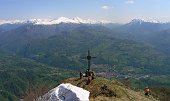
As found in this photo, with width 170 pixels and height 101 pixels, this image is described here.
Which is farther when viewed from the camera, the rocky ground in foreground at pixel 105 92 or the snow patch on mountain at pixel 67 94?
the rocky ground in foreground at pixel 105 92

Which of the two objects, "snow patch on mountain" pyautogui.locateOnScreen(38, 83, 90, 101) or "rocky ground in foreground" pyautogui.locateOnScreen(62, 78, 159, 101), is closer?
"snow patch on mountain" pyautogui.locateOnScreen(38, 83, 90, 101)

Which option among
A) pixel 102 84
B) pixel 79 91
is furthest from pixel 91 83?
pixel 79 91

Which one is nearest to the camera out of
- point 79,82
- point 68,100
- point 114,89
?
point 68,100

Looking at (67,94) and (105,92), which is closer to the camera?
(67,94)

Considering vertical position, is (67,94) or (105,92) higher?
(67,94)

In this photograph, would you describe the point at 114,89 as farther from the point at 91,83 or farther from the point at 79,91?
the point at 79,91

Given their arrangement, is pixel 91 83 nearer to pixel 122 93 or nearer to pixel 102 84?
pixel 102 84

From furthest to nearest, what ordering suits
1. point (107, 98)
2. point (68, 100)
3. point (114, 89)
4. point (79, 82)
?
point (79, 82) → point (114, 89) → point (107, 98) → point (68, 100)

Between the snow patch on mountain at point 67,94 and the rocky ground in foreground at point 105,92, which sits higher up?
the snow patch on mountain at point 67,94

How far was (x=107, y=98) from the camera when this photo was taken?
52000 millimetres

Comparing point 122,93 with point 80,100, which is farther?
point 122,93

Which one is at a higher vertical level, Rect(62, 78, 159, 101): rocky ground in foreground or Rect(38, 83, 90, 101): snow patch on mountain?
Rect(38, 83, 90, 101): snow patch on mountain

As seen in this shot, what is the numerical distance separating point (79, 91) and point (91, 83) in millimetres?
16607

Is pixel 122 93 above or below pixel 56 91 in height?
below
